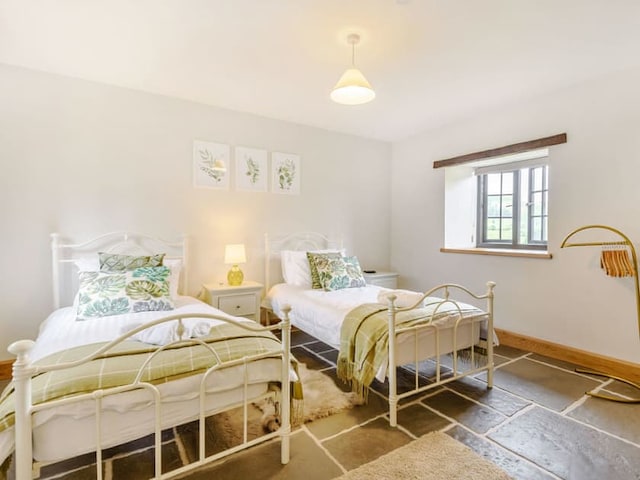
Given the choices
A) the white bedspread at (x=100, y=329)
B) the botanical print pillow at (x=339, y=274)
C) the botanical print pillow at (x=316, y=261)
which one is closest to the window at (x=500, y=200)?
the botanical print pillow at (x=339, y=274)

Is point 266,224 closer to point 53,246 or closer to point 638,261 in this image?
point 53,246

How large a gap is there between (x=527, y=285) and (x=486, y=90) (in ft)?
6.33

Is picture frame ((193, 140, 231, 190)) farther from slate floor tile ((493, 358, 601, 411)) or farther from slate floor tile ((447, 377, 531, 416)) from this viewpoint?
slate floor tile ((493, 358, 601, 411))

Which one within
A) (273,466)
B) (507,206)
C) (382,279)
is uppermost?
(507,206)

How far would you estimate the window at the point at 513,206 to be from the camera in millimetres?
3543

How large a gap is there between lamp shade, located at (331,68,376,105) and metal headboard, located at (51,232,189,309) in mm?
2047

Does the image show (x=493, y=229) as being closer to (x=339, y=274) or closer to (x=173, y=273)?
(x=339, y=274)

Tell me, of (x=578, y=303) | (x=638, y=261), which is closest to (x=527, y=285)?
(x=578, y=303)

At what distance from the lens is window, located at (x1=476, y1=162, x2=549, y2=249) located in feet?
11.6

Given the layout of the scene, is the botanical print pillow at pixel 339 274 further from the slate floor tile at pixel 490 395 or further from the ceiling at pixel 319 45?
the ceiling at pixel 319 45

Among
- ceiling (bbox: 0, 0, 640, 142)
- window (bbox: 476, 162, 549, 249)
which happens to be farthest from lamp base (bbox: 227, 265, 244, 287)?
window (bbox: 476, 162, 549, 249)

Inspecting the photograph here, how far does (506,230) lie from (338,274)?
2.10 meters

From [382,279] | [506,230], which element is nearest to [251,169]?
[382,279]

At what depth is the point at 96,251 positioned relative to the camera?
294 cm
